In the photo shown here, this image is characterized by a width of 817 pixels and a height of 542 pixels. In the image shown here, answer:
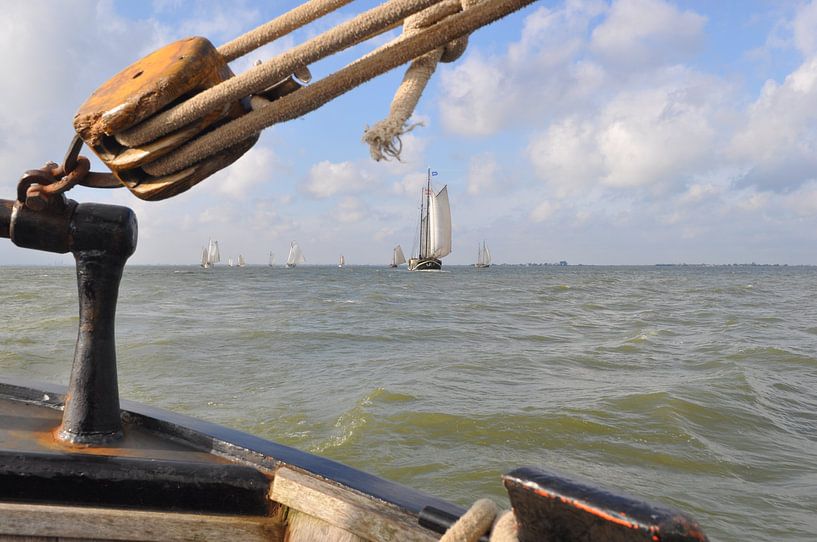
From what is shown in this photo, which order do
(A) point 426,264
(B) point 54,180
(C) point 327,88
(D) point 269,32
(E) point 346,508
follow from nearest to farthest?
(E) point 346,508
(C) point 327,88
(B) point 54,180
(D) point 269,32
(A) point 426,264

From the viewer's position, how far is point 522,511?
2.42ft

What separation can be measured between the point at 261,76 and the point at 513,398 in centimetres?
578

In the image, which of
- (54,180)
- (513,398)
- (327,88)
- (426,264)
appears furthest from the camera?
(426,264)

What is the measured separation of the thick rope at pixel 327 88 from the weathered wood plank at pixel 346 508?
83 cm

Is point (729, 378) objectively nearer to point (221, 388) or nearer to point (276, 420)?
point (276, 420)

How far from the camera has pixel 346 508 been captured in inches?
47.1

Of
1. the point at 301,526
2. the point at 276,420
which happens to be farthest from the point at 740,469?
the point at 301,526

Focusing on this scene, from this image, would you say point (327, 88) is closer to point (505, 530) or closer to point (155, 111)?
point (155, 111)

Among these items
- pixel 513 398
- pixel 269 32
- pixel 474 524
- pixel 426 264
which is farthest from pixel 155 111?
pixel 426 264

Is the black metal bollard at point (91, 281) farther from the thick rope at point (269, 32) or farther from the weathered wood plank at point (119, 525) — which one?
the thick rope at point (269, 32)

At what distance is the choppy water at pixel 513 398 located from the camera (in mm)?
4398

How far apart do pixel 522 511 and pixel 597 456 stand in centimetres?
454

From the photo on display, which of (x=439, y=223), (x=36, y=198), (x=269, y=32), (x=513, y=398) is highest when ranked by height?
(x=439, y=223)

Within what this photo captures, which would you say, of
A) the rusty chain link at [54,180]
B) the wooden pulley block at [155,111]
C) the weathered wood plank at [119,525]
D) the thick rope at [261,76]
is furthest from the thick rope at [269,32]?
the weathered wood plank at [119,525]
